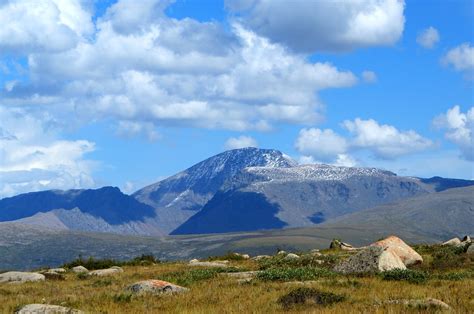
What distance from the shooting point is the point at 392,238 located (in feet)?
138

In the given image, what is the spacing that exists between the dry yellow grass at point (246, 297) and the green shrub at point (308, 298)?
347 mm

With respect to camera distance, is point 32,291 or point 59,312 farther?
point 32,291

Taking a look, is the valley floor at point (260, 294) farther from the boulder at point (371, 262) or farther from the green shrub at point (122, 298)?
the boulder at point (371, 262)

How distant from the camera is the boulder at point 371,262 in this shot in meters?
31.0

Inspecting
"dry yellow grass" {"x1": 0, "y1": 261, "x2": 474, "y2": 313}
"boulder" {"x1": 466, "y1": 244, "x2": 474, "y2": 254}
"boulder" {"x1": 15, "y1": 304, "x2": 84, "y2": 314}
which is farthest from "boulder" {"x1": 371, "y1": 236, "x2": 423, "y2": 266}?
"boulder" {"x1": 15, "y1": 304, "x2": 84, "y2": 314}

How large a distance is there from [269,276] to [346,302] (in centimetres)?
917

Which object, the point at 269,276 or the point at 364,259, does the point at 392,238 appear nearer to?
the point at 364,259

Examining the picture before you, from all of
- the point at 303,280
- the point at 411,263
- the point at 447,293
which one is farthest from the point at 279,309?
the point at 411,263

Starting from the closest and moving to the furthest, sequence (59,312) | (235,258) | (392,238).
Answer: (59,312), (392,238), (235,258)

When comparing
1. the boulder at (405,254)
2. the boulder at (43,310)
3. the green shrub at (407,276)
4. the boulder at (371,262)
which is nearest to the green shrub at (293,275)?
the boulder at (371,262)

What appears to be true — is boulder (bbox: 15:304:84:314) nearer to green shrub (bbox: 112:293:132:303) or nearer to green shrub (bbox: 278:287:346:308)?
green shrub (bbox: 112:293:132:303)

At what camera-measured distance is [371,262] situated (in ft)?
102

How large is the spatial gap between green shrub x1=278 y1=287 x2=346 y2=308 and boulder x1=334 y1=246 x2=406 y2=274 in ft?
31.3

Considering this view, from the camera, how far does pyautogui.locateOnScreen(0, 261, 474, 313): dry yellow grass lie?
62.4 feet
